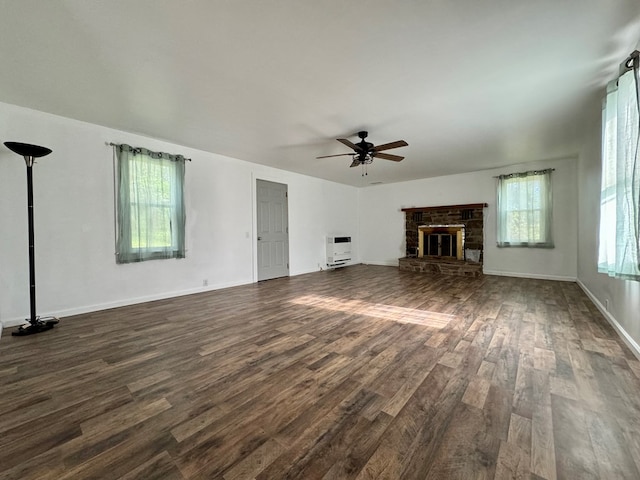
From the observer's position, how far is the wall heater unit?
7.42 metres

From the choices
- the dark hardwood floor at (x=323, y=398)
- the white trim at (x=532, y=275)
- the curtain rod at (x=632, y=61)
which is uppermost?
the curtain rod at (x=632, y=61)

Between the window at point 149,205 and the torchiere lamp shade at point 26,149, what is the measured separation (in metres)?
0.90

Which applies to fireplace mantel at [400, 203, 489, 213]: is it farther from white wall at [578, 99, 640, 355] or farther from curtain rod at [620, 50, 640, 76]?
curtain rod at [620, 50, 640, 76]

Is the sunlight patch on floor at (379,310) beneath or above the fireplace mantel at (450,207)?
beneath

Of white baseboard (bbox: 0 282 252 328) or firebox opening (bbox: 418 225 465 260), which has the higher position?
firebox opening (bbox: 418 225 465 260)

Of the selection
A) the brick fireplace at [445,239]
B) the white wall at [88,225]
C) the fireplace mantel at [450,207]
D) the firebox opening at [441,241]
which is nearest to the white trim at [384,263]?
the brick fireplace at [445,239]

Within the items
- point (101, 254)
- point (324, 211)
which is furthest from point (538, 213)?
point (101, 254)

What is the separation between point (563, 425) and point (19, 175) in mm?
5449

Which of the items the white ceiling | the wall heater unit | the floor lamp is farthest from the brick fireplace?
the floor lamp

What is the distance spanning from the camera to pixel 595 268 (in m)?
3.77

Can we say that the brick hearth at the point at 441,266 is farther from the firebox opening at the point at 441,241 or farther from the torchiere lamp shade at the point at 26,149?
the torchiere lamp shade at the point at 26,149

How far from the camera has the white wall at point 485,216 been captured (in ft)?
17.7

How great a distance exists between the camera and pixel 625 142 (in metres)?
2.00

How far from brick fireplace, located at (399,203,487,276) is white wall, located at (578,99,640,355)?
1.84m
